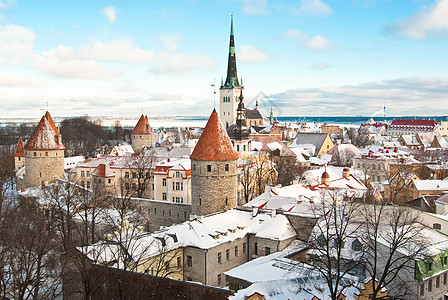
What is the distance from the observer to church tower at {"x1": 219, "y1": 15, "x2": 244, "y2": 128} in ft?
276

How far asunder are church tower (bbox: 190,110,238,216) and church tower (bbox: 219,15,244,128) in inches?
2180

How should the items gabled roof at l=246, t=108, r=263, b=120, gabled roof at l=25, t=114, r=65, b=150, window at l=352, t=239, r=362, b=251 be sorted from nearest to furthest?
window at l=352, t=239, r=362, b=251 → gabled roof at l=25, t=114, r=65, b=150 → gabled roof at l=246, t=108, r=263, b=120

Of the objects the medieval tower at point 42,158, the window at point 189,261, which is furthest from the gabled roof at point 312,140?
the window at point 189,261

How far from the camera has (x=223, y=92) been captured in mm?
87688

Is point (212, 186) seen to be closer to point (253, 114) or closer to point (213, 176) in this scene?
point (213, 176)

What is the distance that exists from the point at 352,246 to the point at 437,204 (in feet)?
46.3

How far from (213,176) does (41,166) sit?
23.1m

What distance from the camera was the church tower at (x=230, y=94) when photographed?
84.1m

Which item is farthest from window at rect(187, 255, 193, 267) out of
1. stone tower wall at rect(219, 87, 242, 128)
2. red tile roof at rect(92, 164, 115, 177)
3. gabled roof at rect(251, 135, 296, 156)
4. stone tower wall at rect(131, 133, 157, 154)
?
stone tower wall at rect(219, 87, 242, 128)

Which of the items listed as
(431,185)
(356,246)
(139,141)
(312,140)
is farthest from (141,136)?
(356,246)

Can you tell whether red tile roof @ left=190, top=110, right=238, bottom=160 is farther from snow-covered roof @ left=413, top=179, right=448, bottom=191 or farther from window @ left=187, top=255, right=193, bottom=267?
snow-covered roof @ left=413, top=179, right=448, bottom=191

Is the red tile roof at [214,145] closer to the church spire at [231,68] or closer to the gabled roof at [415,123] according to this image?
the church spire at [231,68]

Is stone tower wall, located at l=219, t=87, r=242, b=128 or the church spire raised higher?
the church spire

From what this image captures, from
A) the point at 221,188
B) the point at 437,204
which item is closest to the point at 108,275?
the point at 221,188
